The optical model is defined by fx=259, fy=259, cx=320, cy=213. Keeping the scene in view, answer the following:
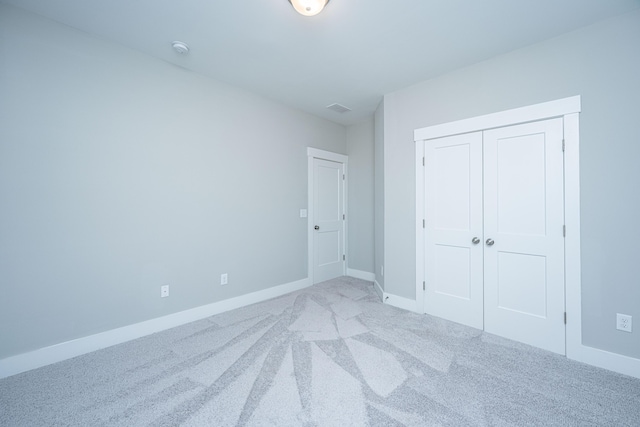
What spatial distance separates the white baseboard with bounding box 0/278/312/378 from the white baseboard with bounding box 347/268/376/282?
1835 mm

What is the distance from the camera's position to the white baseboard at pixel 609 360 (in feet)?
6.34

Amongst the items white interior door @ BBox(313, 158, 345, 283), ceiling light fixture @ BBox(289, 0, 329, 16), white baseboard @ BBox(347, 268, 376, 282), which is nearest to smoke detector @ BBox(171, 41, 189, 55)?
ceiling light fixture @ BBox(289, 0, 329, 16)

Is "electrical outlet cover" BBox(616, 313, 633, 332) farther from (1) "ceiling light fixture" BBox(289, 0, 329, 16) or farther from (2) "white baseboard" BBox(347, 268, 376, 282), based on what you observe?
(1) "ceiling light fixture" BBox(289, 0, 329, 16)

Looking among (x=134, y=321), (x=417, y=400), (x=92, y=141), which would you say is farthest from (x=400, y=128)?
(x=134, y=321)

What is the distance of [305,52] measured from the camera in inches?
98.4

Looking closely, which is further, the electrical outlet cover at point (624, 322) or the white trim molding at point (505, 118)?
the white trim molding at point (505, 118)

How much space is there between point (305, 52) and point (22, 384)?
345 centimetres

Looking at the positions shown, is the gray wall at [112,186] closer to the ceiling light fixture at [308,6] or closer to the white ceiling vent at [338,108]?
the white ceiling vent at [338,108]

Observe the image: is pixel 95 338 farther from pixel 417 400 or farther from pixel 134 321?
pixel 417 400

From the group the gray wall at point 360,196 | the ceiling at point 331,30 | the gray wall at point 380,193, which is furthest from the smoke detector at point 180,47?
the gray wall at point 360,196

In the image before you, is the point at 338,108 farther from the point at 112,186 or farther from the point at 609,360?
the point at 609,360

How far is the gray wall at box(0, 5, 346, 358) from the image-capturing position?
1.97 m

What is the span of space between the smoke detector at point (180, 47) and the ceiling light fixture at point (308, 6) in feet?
3.90

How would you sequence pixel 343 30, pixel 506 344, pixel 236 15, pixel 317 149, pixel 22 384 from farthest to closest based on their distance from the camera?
pixel 317 149 < pixel 506 344 < pixel 343 30 < pixel 236 15 < pixel 22 384
